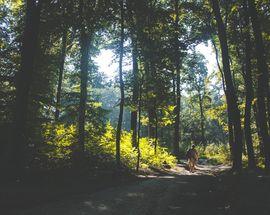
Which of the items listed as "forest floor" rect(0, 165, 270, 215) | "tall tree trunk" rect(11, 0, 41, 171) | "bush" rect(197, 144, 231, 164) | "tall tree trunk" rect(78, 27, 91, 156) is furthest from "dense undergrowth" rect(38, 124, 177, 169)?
"bush" rect(197, 144, 231, 164)

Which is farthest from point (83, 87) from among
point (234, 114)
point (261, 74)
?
point (261, 74)

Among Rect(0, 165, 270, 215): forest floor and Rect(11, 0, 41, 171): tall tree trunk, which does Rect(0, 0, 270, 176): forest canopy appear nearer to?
Rect(11, 0, 41, 171): tall tree trunk

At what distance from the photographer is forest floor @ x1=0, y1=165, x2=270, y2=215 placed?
1079 cm

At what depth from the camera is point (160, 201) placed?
12922 mm

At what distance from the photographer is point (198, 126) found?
75938mm

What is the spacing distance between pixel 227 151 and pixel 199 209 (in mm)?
40542

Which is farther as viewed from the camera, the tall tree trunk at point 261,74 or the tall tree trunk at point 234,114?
the tall tree trunk at point 234,114

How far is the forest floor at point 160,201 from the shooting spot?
10.8 m

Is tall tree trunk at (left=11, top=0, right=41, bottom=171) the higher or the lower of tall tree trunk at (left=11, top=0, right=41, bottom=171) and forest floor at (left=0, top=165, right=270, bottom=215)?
the higher

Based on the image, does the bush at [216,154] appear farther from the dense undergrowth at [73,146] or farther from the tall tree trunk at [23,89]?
the tall tree trunk at [23,89]

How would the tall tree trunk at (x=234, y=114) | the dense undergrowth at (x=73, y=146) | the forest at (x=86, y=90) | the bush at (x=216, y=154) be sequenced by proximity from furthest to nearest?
the bush at (x=216, y=154), the tall tree trunk at (x=234, y=114), the dense undergrowth at (x=73, y=146), the forest at (x=86, y=90)

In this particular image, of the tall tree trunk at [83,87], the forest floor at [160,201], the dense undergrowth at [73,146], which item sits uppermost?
the tall tree trunk at [83,87]

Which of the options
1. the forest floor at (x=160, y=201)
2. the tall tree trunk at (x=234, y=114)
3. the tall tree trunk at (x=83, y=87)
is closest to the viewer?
the forest floor at (x=160, y=201)

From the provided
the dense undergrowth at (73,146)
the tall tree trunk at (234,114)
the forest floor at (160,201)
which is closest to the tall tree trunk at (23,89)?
the dense undergrowth at (73,146)
